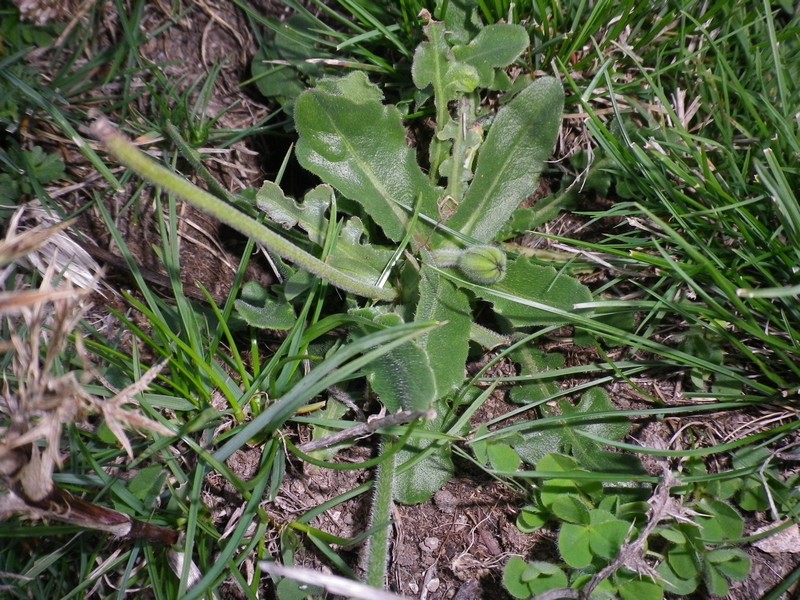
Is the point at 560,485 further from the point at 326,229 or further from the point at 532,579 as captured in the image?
the point at 326,229

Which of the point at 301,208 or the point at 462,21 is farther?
the point at 462,21

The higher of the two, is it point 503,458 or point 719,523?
point 719,523

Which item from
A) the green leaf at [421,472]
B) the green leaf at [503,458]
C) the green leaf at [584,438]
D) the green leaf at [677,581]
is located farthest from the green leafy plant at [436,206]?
the green leaf at [677,581]

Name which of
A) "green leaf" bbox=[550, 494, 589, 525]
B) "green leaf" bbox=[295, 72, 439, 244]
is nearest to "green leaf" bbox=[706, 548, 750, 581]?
"green leaf" bbox=[550, 494, 589, 525]

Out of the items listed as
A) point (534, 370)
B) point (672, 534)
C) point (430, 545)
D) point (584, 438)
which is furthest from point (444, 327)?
point (672, 534)

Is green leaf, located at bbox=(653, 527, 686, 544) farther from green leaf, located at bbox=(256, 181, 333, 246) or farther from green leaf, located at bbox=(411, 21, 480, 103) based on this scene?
green leaf, located at bbox=(411, 21, 480, 103)

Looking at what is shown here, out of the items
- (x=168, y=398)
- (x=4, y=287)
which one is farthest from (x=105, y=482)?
(x=4, y=287)
